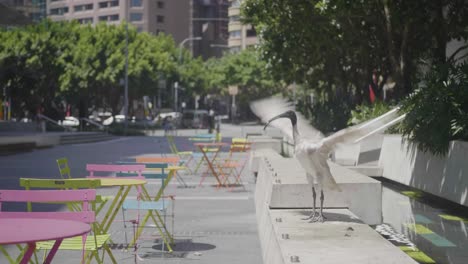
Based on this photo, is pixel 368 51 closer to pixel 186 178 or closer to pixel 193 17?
pixel 186 178

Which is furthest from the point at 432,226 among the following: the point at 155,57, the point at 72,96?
the point at 155,57

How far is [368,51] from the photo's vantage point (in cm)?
2456

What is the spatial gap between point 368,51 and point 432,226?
15.0 metres

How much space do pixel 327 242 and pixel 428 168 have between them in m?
4.09

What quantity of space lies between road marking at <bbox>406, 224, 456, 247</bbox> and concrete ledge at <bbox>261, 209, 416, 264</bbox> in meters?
1.24

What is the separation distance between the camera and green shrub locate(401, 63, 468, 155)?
32.7 feet

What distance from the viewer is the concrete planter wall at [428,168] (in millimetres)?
9297

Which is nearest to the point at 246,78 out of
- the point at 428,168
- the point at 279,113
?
the point at 428,168

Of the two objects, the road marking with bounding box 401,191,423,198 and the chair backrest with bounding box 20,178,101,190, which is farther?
the road marking with bounding box 401,191,423,198

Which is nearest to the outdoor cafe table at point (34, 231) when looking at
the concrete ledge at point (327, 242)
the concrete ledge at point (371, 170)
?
the concrete ledge at point (327, 242)

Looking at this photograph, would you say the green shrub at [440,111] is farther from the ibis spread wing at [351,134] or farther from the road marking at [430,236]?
the ibis spread wing at [351,134]

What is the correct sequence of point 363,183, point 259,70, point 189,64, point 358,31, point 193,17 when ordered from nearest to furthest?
point 363,183 < point 358,31 < point 259,70 < point 189,64 < point 193,17

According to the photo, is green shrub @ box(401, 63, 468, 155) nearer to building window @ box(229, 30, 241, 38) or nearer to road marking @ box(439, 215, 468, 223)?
road marking @ box(439, 215, 468, 223)

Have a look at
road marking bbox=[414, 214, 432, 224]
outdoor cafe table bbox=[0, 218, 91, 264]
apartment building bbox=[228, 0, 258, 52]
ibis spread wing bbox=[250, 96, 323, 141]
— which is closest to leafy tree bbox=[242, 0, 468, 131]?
road marking bbox=[414, 214, 432, 224]
